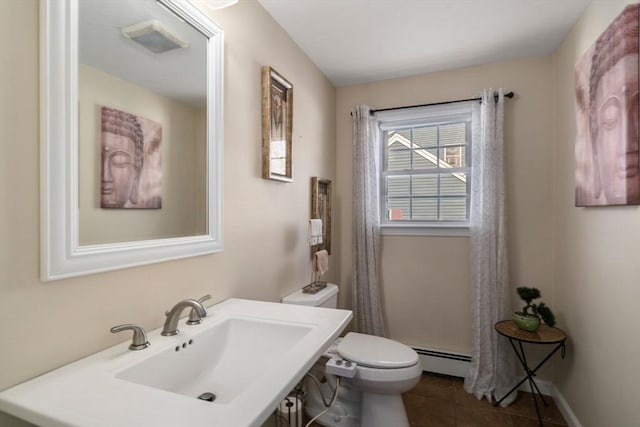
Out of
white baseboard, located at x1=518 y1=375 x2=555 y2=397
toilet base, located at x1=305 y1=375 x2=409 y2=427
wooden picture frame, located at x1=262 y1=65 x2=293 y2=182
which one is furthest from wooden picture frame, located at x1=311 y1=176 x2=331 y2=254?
white baseboard, located at x1=518 y1=375 x2=555 y2=397

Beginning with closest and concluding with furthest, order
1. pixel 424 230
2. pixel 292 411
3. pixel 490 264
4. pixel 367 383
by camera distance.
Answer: pixel 292 411
pixel 367 383
pixel 490 264
pixel 424 230

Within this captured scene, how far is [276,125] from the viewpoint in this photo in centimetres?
176

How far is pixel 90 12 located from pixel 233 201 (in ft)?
2.64

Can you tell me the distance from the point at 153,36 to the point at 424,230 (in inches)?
85.1

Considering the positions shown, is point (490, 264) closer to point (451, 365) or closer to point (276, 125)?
point (451, 365)

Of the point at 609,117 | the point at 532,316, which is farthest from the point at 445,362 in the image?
the point at 609,117

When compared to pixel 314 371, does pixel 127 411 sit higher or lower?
higher

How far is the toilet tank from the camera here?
5.99 ft

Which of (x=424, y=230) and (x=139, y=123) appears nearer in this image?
(x=139, y=123)

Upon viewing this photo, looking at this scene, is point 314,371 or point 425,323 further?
point 425,323

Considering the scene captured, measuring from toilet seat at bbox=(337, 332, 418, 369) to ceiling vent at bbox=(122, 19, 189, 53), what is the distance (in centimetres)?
162

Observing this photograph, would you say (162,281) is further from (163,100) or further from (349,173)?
(349,173)

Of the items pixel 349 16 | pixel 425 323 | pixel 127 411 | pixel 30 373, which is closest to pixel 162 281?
pixel 30 373

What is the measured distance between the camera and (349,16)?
5.86 ft
